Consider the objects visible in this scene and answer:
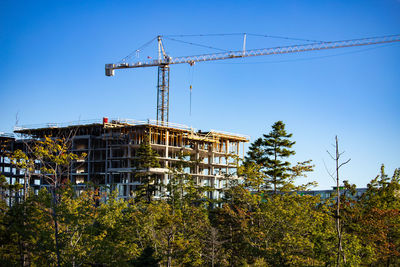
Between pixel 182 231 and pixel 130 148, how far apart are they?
50425 mm

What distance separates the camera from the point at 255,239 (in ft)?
135

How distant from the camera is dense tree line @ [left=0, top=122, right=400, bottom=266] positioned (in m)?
31.4

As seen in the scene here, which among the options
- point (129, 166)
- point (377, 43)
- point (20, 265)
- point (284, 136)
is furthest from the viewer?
point (377, 43)

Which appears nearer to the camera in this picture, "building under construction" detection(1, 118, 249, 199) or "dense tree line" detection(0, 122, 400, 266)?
"dense tree line" detection(0, 122, 400, 266)

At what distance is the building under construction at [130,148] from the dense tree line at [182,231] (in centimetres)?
4227

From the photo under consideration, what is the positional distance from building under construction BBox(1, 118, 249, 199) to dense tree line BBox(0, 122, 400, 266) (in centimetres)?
4227

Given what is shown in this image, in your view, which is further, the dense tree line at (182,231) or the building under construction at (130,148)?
the building under construction at (130,148)

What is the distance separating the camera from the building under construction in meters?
93.2

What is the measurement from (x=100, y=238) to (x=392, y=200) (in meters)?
34.3

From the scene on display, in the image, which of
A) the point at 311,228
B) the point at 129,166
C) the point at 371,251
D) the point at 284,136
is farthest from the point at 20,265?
the point at 129,166

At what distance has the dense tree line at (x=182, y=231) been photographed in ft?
103

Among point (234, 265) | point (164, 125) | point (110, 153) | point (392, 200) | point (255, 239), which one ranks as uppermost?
→ point (164, 125)

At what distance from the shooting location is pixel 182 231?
152 ft

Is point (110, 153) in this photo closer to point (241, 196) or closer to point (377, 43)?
point (241, 196)
